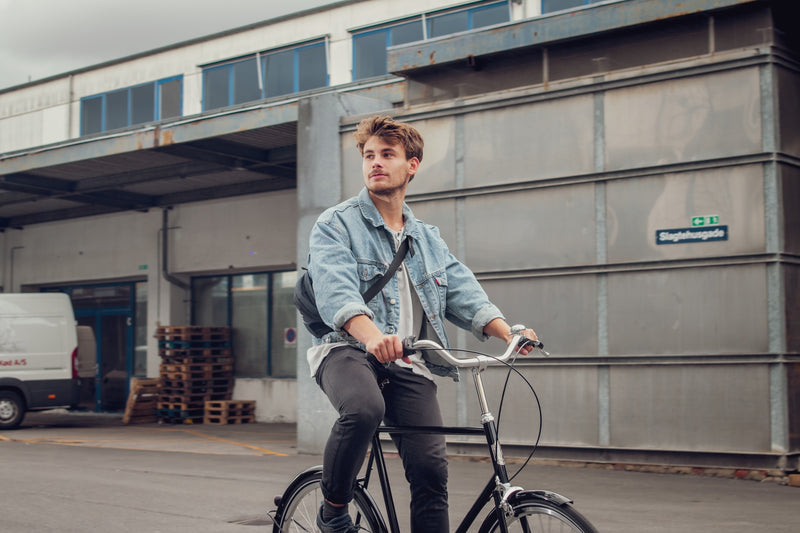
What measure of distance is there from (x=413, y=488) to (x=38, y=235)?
802 inches

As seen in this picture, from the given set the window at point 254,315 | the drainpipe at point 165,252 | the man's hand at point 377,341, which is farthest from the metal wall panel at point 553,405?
the drainpipe at point 165,252

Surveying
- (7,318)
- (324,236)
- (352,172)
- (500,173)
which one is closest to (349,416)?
(324,236)

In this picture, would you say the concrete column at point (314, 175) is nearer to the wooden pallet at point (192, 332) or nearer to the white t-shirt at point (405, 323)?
the wooden pallet at point (192, 332)

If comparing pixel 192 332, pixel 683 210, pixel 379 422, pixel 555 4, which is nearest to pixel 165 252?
pixel 192 332

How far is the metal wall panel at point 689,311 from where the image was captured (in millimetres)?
9016

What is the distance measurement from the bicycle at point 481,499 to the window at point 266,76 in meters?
22.0

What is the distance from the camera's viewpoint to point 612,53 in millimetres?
9977

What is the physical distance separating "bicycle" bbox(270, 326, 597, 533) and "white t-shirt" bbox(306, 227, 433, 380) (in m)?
0.25

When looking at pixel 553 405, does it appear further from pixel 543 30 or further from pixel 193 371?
pixel 193 371

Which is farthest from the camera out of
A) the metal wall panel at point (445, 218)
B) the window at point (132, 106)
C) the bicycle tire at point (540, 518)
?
the window at point (132, 106)

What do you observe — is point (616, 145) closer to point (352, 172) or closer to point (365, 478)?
point (352, 172)

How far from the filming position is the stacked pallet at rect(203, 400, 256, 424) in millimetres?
17281

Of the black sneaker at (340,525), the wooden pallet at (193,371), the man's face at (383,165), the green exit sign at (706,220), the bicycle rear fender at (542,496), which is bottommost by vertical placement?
the wooden pallet at (193,371)

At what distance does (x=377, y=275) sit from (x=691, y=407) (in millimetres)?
6471
